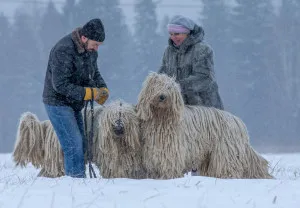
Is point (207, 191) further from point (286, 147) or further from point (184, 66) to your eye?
point (286, 147)

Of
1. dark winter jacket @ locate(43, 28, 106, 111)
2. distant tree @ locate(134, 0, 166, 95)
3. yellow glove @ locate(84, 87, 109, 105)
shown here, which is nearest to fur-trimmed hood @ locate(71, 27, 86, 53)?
dark winter jacket @ locate(43, 28, 106, 111)

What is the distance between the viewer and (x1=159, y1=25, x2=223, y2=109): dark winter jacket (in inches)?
347

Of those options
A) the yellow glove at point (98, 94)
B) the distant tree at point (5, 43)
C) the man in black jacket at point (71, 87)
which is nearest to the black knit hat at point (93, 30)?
the man in black jacket at point (71, 87)

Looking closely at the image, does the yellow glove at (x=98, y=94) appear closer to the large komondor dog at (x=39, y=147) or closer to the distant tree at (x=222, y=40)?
the large komondor dog at (x=39, y=147)

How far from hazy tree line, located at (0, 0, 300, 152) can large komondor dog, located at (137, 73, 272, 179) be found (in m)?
43.5

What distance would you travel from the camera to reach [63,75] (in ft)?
26.6

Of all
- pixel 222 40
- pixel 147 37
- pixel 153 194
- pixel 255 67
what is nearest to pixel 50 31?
pixel 147 37

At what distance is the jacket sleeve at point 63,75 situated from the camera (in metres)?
8.08

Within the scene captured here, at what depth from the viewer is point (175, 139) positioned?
834 centimetres

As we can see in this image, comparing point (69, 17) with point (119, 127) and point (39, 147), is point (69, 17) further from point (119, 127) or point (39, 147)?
point (119, 127)

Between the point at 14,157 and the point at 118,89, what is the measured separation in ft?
161

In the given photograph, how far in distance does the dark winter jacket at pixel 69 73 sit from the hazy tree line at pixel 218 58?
144 feet

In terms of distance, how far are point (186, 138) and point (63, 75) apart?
5.19 feet

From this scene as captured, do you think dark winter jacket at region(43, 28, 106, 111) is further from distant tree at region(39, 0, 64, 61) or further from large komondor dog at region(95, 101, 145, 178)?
distant tree at region(39, 0, 64, 61)
